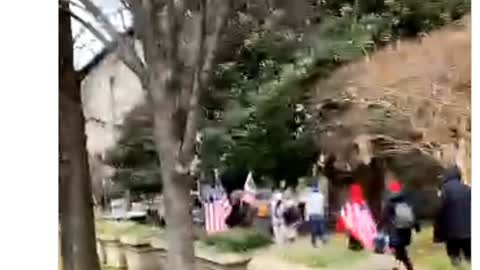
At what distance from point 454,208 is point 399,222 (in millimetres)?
100

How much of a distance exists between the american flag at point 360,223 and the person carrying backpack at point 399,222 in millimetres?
23

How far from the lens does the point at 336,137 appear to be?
1318mm

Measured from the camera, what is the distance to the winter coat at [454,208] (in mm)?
1282

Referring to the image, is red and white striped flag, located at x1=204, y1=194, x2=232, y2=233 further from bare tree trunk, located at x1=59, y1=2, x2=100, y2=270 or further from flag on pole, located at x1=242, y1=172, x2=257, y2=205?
bare tree trunk, located at x1=59, y1=2, x2=100, y2=270

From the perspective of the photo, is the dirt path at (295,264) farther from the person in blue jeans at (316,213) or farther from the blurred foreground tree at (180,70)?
the blurred foreground tree at (180,70)

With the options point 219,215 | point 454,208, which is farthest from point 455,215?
point 219,215

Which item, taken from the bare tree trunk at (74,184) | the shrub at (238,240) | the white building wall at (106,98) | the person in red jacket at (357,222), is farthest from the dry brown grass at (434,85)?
the bare tree trunk at (74,184)

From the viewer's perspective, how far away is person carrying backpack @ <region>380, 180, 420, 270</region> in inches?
50.6

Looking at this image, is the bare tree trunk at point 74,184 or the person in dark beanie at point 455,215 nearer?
the person in dark beanie at point 455,215

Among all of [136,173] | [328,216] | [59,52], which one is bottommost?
[328,216]

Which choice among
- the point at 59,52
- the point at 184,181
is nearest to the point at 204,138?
the point at 184,181

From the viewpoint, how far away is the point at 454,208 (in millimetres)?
1292
